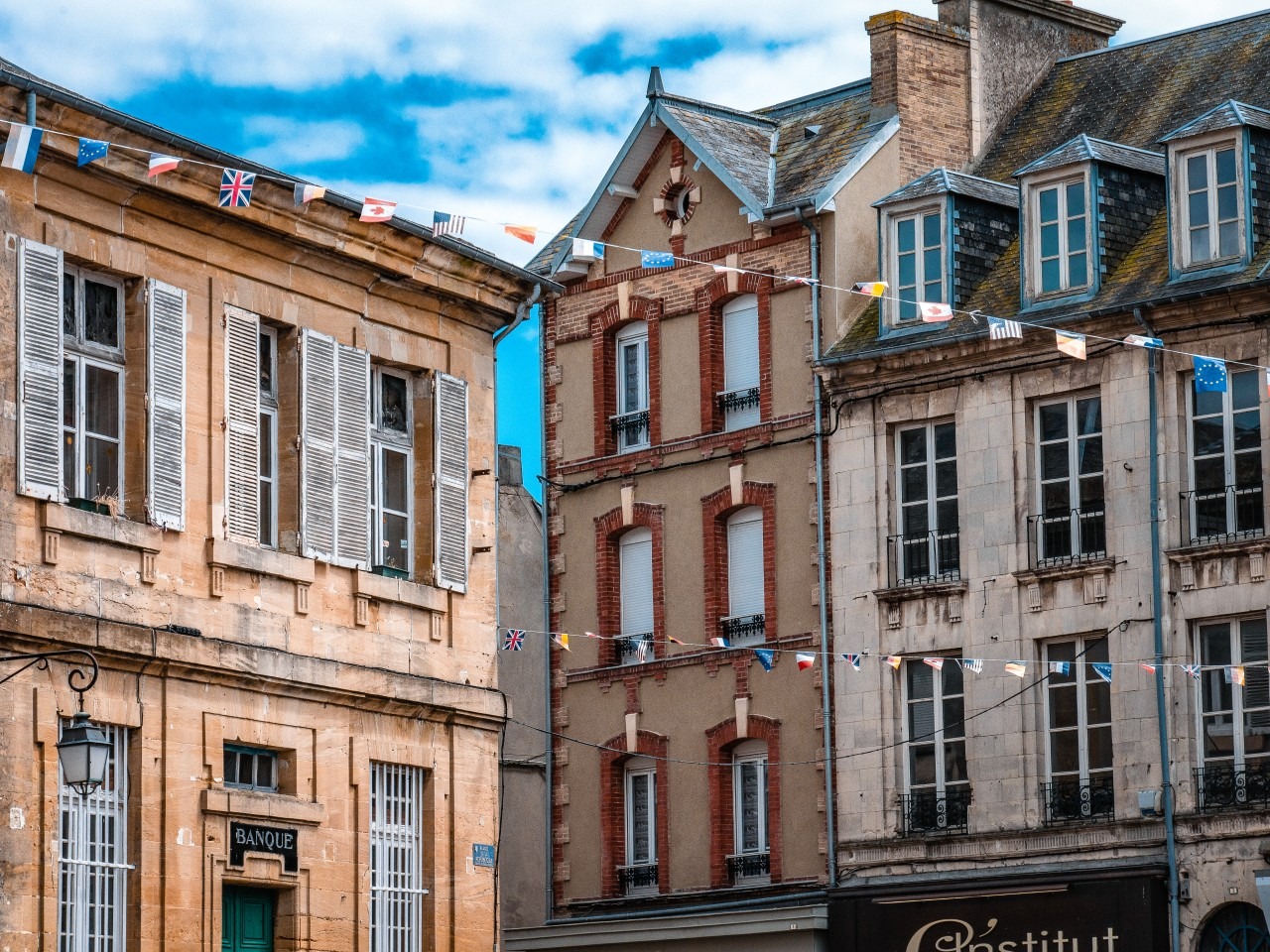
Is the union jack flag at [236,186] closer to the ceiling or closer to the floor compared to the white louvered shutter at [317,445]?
closer to the ceiling

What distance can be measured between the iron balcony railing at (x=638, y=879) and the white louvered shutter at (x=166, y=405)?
15.8 meters

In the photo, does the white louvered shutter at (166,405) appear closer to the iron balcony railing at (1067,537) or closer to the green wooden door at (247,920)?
the green wooden door at (247,920)

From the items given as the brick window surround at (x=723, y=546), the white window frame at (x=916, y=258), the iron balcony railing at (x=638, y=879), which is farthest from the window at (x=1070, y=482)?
the iron balcony railing at (x=638, y=879)

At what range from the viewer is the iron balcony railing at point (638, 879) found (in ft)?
115

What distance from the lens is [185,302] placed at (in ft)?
67.5

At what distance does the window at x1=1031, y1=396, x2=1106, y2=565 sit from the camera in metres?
31.0

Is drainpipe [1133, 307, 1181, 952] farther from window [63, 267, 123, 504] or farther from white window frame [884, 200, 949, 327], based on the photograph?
window [63, 267, 123, 504]

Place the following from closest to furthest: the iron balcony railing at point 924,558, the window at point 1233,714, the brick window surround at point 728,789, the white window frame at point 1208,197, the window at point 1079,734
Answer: the window at point 1233,714
the white window frame at point 1208,197
the window at point 1079,734
the iron balcony railing at point 924,558
the brick window surround at point 728,789

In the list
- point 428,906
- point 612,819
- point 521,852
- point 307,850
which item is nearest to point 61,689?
point 307,850

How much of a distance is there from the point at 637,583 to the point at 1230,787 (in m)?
9.07

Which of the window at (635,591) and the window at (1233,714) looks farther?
the window at (635,591)

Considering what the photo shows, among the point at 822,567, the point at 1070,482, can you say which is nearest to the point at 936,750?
the point at 822,567

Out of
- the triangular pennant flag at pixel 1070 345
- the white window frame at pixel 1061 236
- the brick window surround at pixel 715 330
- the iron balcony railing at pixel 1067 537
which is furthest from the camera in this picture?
the brick window surround at pixel 715 330

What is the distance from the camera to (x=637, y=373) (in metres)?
36.1
